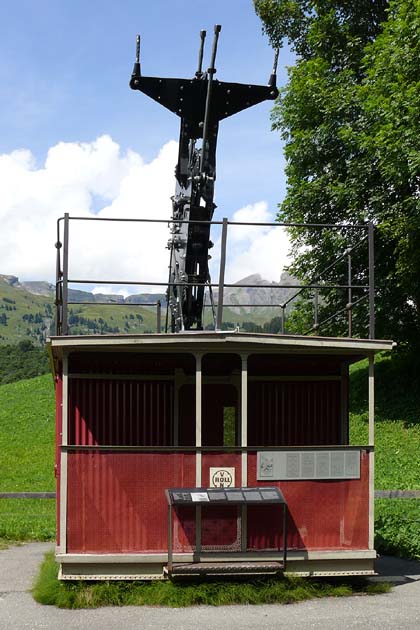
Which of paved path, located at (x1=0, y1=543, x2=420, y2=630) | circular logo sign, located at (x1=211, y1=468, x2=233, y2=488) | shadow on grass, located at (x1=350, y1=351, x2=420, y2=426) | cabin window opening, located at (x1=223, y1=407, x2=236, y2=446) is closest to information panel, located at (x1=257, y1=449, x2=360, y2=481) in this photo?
circular logo sign, located at (x1=211, y1=468, x2=233, y2=488)

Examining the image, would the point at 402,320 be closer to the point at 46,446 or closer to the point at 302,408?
the point at 46,446

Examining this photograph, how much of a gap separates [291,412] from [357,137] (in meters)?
16.1

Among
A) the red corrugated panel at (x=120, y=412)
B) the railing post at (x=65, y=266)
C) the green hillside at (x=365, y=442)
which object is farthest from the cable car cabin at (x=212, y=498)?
the green hillside at (x=365, y=442)

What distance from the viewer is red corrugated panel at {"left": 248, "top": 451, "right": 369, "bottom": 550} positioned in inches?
419

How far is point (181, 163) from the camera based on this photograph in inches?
533

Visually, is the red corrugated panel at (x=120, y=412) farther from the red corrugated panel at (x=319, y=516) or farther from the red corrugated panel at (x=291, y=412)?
the red corrugated panel at (x=319, y=516)

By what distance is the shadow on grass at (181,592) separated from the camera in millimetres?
10031

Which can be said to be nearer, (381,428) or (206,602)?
(206,602)

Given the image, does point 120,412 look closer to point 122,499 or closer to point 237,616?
point 122,499

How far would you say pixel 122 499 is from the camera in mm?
10508

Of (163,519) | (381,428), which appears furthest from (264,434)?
(381,428)

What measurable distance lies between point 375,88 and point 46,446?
53.0ft

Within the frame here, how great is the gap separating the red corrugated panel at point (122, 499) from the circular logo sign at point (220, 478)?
46 centimetres

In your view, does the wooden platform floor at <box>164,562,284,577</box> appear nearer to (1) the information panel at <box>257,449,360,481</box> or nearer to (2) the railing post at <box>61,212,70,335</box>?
(1) the information panel at <box>257,449,360,481</box>
